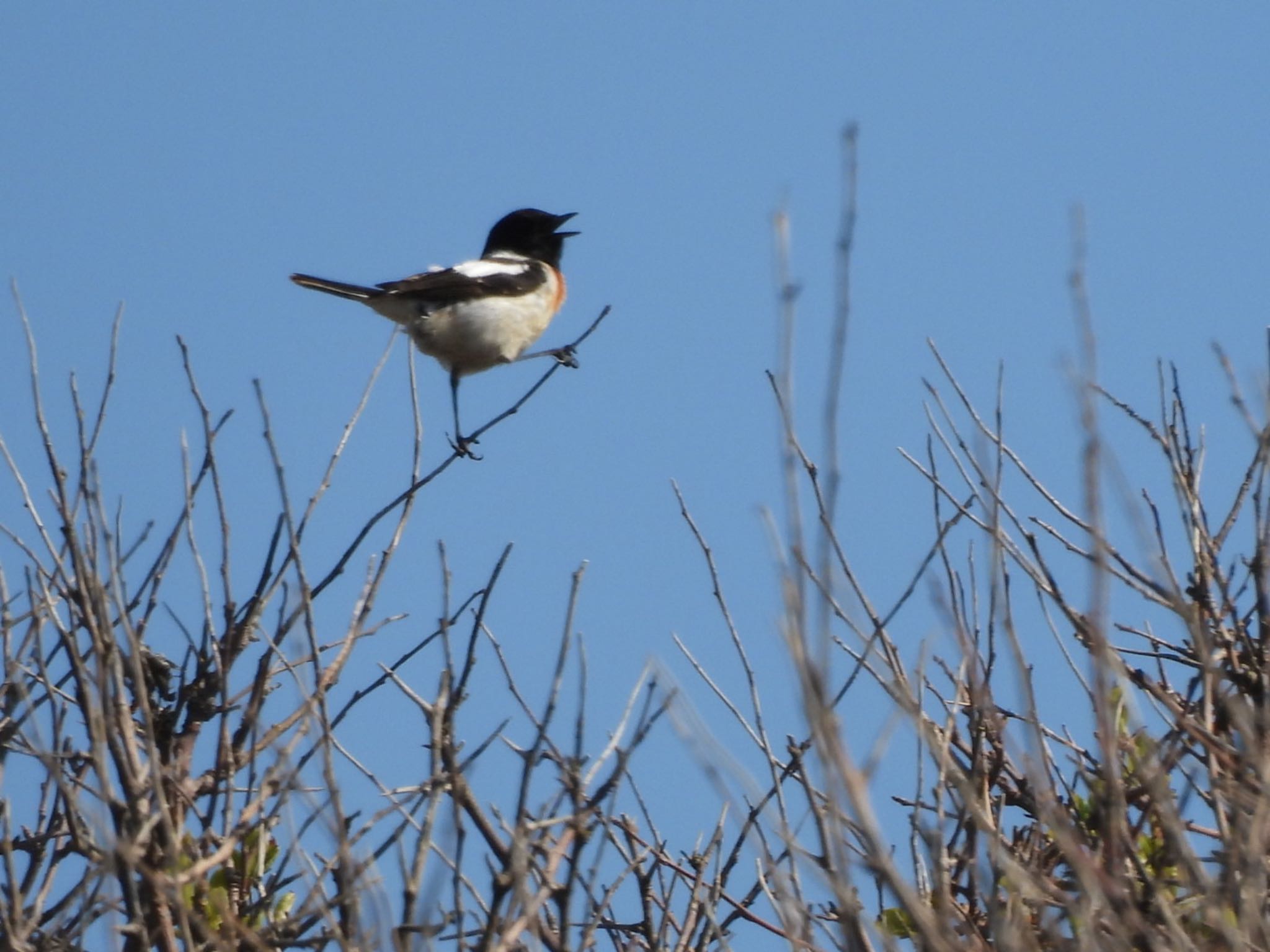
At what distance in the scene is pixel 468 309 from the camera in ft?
28.4

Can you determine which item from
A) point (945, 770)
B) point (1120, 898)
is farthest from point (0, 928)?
point (1120, 898)

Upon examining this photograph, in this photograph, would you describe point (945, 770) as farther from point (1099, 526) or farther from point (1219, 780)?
point (1219, 780)

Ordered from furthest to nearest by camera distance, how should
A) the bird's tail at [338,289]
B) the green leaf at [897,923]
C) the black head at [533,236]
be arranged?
1. the black head at [533,236]
2. the bird's tail at [338,289]
3. the green leaf at [897,923]

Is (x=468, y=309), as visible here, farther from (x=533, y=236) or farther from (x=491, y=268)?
(x=533, y=236)

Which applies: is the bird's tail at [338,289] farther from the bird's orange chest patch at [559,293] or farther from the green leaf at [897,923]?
the green leaf at [897,923]

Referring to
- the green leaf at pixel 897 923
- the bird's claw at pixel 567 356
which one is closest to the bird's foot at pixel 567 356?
the bird's claw at pixel 567 356

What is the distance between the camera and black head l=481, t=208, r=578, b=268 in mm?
10125

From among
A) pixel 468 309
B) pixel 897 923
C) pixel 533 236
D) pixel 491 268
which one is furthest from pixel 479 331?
pixel 897 923

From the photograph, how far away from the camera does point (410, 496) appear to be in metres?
4.44

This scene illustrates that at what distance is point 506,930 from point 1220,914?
1.31m

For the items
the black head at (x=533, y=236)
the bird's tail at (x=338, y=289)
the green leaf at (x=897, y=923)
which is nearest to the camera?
the green leaf at (x=897, y=923)

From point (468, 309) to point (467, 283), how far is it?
17 centimetres

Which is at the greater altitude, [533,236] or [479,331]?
[533,236]

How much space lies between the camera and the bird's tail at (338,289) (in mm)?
8008
